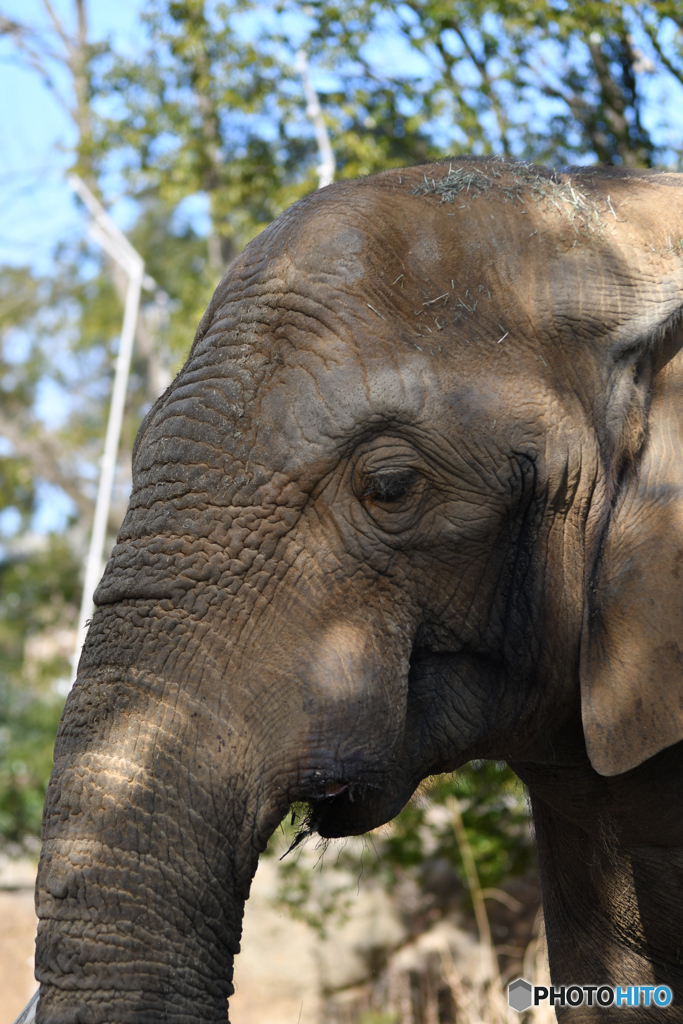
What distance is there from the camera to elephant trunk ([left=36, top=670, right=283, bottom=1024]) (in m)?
1.66

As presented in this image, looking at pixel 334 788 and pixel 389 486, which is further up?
pixel 389 486

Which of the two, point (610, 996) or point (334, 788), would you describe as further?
point (610, 996)

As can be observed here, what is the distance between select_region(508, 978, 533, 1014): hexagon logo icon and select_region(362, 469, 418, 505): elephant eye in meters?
2.61

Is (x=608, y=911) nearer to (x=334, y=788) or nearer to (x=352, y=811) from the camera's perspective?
(x=352, y=811)

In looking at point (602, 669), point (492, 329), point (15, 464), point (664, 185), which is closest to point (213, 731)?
point (602, 669)

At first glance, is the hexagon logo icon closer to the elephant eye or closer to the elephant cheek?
the elephant cheek

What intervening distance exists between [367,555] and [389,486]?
0.14 metres

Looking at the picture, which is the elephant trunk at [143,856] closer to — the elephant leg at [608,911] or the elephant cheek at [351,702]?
the elephant cheek at [351,702]

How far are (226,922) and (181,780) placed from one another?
0.28 metres

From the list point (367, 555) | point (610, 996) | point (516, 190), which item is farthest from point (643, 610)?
point (610, 996)

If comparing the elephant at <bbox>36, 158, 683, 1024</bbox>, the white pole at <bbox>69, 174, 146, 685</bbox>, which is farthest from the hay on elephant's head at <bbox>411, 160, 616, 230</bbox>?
the white pole at <bbox>69, 174, 146, 685</bbox>

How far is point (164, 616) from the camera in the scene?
1.86 meters

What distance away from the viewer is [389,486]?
1947mm

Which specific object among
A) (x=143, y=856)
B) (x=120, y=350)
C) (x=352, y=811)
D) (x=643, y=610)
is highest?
(x=120, y=350)
